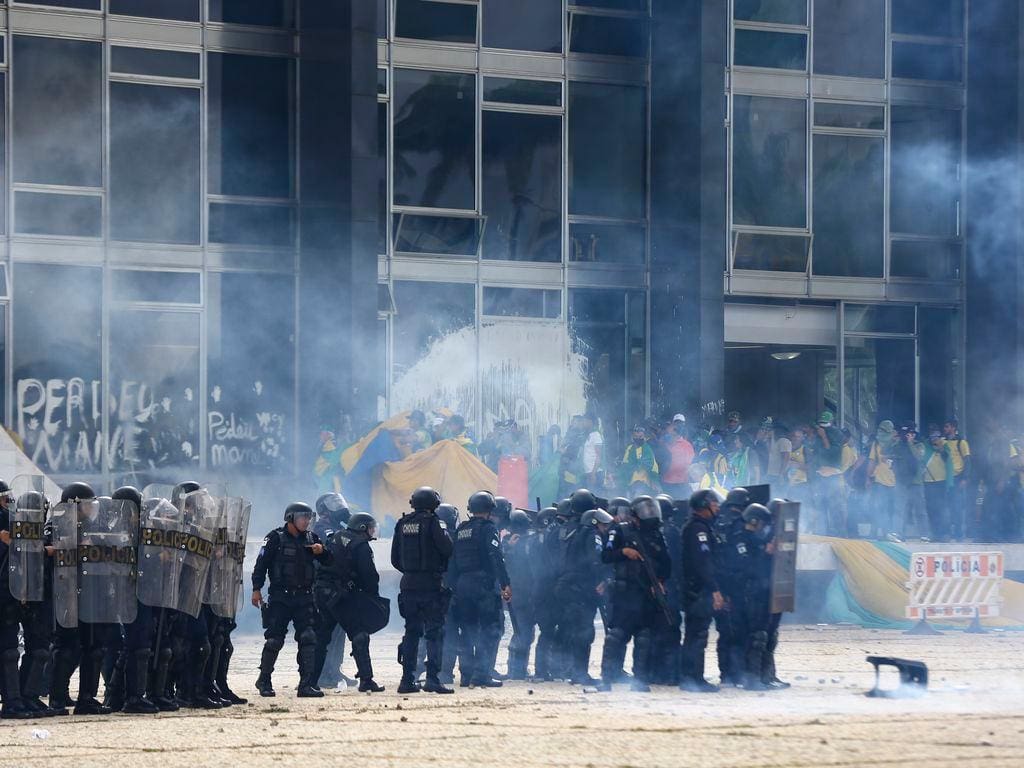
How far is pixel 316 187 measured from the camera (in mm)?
24469

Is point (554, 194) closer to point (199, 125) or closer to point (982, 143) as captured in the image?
point (199, 125)

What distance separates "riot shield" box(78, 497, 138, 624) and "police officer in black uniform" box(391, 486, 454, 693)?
8.43 feet

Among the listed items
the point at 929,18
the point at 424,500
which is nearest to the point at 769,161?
the point at 929,18

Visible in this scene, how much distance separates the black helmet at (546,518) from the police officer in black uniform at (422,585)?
5.63ft

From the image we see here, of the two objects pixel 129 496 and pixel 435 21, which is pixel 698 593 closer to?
pixel 129 496

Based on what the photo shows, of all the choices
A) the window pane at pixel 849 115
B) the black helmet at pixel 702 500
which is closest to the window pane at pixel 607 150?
the window pane at pixel 849 115

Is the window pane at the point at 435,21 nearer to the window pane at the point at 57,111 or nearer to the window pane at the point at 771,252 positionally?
the window pane at the point at 57,111

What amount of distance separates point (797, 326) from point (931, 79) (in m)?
4.54

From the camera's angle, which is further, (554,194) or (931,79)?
(931,79)

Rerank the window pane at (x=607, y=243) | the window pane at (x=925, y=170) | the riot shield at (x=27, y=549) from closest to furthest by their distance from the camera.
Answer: the riot shield at (x=27, y=549), the window pane at (x=607, y=243), the window pane at (x=925, y=170)

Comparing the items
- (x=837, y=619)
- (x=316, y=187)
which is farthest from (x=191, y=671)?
(x=316, y=187)

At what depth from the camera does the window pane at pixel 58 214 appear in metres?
23.6

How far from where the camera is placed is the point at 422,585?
1455 cm

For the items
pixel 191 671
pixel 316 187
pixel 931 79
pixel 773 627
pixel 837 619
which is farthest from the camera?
pixel 931 79
